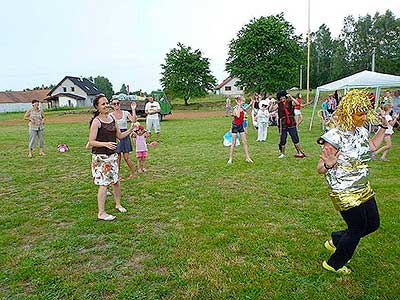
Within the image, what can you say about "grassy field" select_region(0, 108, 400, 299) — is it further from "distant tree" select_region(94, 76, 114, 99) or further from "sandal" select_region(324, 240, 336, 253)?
"distant tree" select_region(94, 76, 114, 99)

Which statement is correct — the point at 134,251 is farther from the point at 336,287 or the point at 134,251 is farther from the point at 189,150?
the point at 189,150

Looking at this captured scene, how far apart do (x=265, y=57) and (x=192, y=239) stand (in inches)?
1683

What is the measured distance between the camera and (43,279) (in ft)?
10.4

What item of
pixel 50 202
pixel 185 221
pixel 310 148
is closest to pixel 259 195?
pixel 185 221

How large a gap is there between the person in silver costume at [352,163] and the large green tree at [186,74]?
4289 centimetres

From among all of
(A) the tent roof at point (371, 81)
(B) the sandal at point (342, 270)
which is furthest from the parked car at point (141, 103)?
(B) the sandal at point (342, 270)

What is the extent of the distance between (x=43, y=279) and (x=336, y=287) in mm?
2656

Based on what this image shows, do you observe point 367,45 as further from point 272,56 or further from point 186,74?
point 186,74

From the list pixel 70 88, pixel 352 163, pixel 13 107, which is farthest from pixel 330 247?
pixel 13 107

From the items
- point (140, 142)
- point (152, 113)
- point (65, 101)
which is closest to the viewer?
point (140, 142)

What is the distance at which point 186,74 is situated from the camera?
45.8 m

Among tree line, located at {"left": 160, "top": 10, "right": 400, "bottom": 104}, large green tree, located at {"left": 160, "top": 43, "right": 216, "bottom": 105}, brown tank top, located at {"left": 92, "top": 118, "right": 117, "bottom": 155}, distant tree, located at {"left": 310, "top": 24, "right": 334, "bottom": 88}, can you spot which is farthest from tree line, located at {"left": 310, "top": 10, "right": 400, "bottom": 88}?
brown tank top, located at {"left": 92, "top": 118, "right": 117, "bottom": 155}

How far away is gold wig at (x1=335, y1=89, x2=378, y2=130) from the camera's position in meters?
2.85

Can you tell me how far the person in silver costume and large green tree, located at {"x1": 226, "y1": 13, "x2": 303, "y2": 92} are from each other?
40636mm
